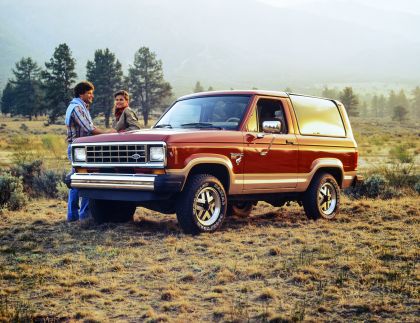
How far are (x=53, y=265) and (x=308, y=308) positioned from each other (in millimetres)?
2961

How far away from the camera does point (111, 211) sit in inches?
339

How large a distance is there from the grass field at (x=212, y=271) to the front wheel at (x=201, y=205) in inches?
7.7

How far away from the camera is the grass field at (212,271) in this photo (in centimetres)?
446

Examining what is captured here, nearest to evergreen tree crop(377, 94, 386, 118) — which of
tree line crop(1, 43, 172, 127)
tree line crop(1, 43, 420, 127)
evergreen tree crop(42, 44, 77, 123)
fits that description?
tree line crop(1, 43, 420, 127)

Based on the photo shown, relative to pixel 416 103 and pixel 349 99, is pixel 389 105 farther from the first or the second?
pixel 349 99

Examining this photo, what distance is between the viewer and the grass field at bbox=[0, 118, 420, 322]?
14.6 feet

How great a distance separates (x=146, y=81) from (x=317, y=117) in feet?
197

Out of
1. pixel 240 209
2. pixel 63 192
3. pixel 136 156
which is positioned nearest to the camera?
pixel 136 156

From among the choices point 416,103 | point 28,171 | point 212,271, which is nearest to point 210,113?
point 212,271

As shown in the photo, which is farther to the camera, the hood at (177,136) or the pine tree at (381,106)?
the pine tree at (381,106)

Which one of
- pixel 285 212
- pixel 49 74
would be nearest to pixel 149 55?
pixel 49 74

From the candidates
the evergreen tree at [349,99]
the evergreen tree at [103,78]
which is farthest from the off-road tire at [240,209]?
the evergreen tree at [349,99]

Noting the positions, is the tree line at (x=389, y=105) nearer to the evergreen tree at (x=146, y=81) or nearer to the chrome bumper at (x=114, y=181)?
the evergreen tree at (x=146, y=81)

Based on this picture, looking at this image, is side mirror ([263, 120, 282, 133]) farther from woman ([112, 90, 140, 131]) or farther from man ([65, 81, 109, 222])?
man ([65, 81, 109, 222])
